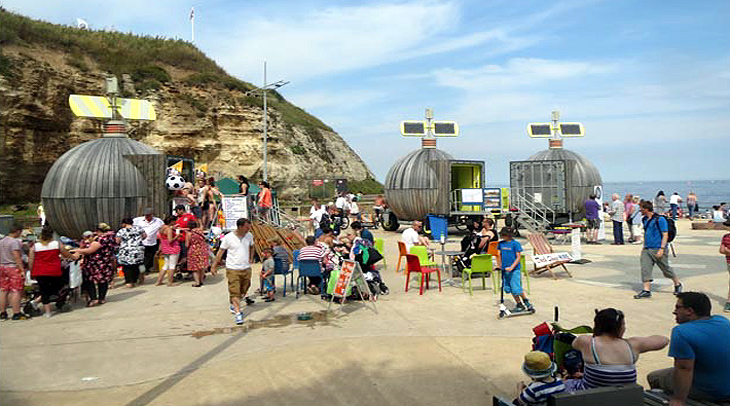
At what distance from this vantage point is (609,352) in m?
4.06

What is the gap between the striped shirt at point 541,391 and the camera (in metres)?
3.95

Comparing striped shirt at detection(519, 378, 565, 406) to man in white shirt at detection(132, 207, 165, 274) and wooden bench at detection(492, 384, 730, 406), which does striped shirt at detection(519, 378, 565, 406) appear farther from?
man in white shirt at detection(132, 207, 165, 274)

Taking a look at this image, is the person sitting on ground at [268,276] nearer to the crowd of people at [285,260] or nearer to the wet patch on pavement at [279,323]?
the crowd of people at [285,260]

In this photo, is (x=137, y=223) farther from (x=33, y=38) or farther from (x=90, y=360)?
(x=33, y=38)

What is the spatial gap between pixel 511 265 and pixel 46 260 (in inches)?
294

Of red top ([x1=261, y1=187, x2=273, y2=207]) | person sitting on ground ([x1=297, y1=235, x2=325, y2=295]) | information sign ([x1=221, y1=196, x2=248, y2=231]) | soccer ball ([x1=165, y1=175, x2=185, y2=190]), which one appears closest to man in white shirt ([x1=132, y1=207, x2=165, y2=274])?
information sign ([x1=221, y1=196, x2=248, y2=231])

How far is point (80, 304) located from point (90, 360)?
3.70 meters

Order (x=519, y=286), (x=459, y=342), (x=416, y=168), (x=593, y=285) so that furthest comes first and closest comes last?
1. (x=416, y=168)
2. (x=593, y=285)
3. (x=519, y=286)
4. (x=459, y=342)

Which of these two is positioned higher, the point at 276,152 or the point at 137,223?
the point at 276,152

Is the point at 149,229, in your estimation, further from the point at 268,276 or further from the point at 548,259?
the point at 548,259

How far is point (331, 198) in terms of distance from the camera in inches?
1522

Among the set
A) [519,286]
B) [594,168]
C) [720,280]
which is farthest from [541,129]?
[519,286]

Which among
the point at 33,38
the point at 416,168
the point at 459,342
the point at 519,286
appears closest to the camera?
the point at 459,342

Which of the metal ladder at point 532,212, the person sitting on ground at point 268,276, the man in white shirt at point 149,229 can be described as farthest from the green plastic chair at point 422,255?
the metal ladder at point 532,212
